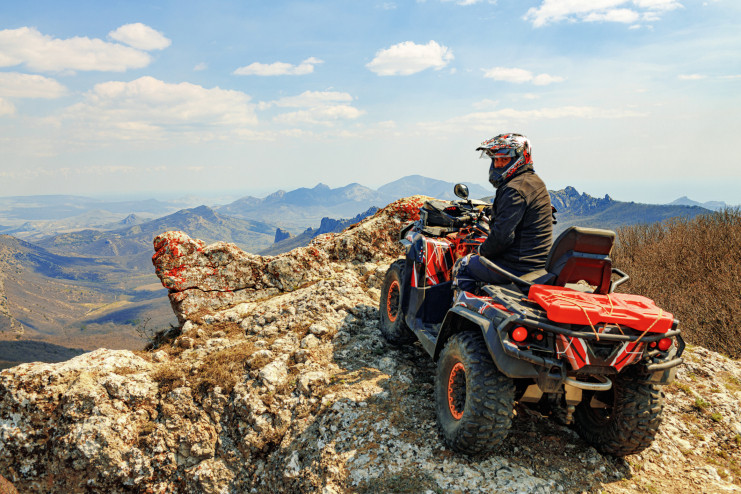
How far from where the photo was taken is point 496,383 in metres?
3.67

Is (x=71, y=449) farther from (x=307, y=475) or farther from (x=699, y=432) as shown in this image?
(x=699, y=432)

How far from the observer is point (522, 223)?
450 centimetres

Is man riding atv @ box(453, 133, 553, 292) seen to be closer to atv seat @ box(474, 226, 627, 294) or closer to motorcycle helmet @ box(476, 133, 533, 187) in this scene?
motorcycle helmet @ box(476, 133, 533, 187)

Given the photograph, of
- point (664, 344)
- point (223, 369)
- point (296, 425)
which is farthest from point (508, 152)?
point (223, 369)

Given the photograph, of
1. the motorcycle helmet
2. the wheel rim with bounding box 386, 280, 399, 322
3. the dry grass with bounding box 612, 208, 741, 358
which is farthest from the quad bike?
the dry grass with bounding box 612, 208, 741, 358

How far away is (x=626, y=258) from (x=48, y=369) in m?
32.5

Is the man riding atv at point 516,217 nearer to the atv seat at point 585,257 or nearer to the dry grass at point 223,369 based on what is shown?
the atv seat at point 585,257

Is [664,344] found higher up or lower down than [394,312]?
higher up

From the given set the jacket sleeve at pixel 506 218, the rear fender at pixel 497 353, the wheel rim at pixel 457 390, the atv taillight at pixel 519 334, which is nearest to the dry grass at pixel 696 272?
the jacket sleeve at pixel 506 218

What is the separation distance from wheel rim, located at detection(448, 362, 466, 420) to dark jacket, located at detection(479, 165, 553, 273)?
4.27 ft

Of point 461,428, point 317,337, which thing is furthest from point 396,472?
point 317,337

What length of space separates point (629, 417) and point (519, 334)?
147 cm

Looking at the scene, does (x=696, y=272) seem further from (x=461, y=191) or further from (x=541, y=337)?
(x=541, y=337)

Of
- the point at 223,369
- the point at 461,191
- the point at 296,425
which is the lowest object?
the point at 296,425
